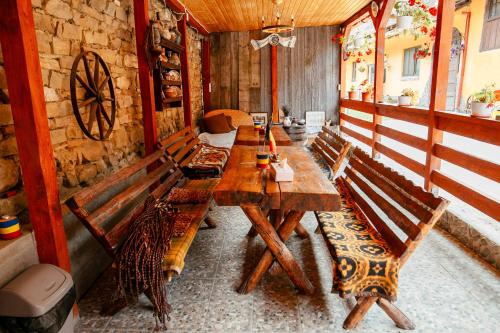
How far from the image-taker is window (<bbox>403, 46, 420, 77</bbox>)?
9.52 m

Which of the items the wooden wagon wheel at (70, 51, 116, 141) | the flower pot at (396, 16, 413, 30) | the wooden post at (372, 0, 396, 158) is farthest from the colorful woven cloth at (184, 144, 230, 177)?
the flower pot at (396, 16, 413, 30)

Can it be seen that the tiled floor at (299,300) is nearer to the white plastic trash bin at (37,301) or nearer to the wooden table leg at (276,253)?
the wooden table leg at (276,253)

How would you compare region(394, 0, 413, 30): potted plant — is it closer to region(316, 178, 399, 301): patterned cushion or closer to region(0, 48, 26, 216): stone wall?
region(316, 178, 399, 301): patterned cushion

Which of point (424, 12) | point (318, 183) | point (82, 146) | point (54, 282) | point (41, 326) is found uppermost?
point (424, 12)

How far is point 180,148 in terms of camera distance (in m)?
4.09

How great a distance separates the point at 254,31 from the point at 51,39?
A: 5.59 metres

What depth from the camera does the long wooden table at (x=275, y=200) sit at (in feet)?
6.43

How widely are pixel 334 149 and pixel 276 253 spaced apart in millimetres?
1664

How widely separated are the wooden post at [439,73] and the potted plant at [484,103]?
0.58 meters

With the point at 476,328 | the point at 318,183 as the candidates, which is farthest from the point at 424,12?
the point at 476,328

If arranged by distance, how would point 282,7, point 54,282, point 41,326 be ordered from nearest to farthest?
point 41,326
point 54,282
point 282,7

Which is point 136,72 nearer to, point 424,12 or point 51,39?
point 51,39

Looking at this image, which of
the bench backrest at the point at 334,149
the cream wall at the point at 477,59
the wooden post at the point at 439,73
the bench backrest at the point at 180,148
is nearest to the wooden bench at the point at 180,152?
the bench backrest at the point at 180,148

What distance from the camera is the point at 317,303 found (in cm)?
215
